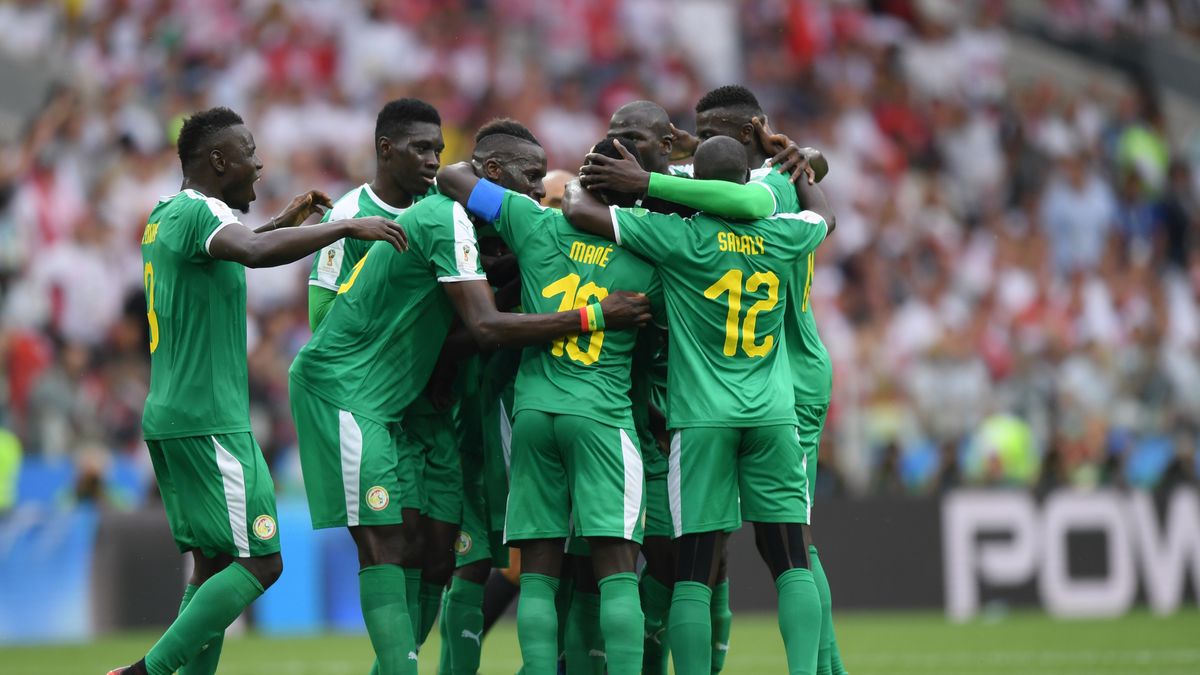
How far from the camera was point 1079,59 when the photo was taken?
81.4 feet

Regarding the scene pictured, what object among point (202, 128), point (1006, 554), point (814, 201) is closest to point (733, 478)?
point (814, 201)

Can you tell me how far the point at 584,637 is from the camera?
8148 millimetres

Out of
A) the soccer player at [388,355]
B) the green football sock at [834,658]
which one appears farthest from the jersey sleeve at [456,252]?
the green football sock at [834,658]

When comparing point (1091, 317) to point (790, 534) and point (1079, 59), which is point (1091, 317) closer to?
point (1079, 59)

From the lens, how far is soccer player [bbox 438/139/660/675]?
7512 mm

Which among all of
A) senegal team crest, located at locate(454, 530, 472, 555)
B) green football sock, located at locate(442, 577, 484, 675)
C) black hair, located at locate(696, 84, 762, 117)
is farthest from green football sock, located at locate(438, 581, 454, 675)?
black hair, located at locate(696, 84, 762, 117)

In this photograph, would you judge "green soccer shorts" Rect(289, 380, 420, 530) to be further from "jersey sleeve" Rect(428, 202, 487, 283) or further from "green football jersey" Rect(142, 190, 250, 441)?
"jersey sleeve" Rect(428, 202, 487, 283)

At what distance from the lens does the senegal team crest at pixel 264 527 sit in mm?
7867

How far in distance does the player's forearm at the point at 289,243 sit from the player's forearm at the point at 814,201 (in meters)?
2.19

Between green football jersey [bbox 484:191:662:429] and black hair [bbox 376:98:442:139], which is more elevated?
black hair [bbox 376:98:442:139]

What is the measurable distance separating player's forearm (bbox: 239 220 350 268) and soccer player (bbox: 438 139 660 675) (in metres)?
0.63

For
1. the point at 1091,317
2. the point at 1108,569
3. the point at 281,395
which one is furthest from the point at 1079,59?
the point at 281,395

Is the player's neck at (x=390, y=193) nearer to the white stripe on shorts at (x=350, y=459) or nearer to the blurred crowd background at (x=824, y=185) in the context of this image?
the white stripe on shorts at (x=350, y=459)

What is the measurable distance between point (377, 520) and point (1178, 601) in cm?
995
